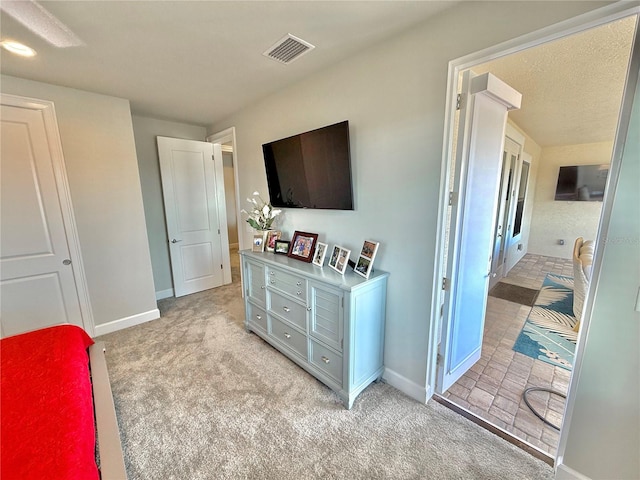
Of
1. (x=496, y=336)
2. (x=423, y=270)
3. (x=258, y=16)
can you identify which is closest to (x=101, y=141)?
(x=258, y=16)

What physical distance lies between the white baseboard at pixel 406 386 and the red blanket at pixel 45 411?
5.76 ft

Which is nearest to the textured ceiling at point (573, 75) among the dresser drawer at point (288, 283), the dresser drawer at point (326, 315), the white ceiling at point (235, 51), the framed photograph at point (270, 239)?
the white ceiling at point (235, 51)

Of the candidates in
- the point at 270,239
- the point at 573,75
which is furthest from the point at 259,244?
the point at 573,75

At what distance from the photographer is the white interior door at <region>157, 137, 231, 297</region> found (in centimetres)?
349

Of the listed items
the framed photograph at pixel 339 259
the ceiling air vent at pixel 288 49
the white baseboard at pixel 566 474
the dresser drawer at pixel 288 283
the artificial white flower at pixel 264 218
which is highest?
the ceiling air vent at pixel 288 49

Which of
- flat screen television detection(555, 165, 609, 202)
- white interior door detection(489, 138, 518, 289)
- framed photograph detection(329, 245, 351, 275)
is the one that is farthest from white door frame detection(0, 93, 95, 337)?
flat screen television detection(555, 165, 609, 202)

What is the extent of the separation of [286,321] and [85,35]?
238 cm

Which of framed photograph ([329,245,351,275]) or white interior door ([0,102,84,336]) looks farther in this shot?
white interior door ([0,102,84,336])

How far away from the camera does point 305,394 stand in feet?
6.32

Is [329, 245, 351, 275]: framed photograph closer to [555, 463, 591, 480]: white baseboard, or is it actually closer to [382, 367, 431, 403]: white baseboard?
[382, 367, 431, 403]: white baseboard

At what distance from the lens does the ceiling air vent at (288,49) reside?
1.70 metres

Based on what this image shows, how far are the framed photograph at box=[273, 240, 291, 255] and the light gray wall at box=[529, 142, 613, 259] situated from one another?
6107 mm

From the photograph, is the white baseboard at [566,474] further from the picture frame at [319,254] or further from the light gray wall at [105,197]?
the light gray wall at [105,197]

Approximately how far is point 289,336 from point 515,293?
3.44 m
